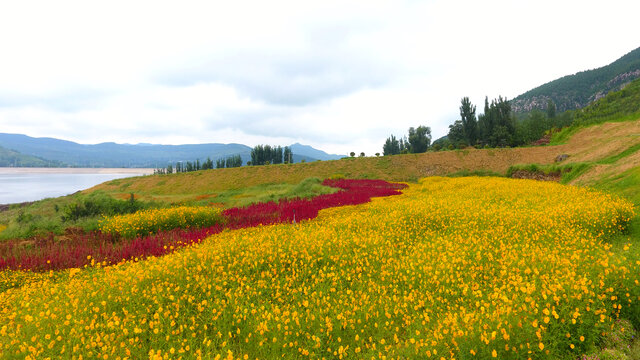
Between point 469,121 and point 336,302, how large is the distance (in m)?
67.6

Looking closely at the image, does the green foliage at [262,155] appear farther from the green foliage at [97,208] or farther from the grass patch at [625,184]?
the grass patch at [625,184]

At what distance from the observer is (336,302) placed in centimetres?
510

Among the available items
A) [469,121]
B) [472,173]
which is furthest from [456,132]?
[472,173]

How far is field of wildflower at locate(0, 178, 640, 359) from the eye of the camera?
375 cm

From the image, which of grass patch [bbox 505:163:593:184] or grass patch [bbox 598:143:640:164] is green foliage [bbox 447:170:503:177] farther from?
grass patch [bbox 598:143:640:164]

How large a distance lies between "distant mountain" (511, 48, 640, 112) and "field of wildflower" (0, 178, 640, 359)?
215184mm

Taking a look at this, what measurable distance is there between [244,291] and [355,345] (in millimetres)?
2390

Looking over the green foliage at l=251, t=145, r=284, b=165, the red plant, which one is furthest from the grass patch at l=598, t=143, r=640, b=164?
the green foliage at l=251, t=145, r=284, b=165

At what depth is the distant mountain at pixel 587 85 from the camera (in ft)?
509

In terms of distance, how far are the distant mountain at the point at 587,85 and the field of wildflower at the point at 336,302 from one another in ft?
706

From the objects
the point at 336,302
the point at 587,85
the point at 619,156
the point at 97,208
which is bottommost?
the point at 336,302

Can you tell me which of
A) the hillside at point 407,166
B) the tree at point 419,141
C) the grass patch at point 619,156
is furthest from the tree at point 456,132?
the grass patch at point 619,156

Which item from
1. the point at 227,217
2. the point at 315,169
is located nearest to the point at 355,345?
the point at 227,217

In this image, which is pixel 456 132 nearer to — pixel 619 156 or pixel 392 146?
pixel 392 146
